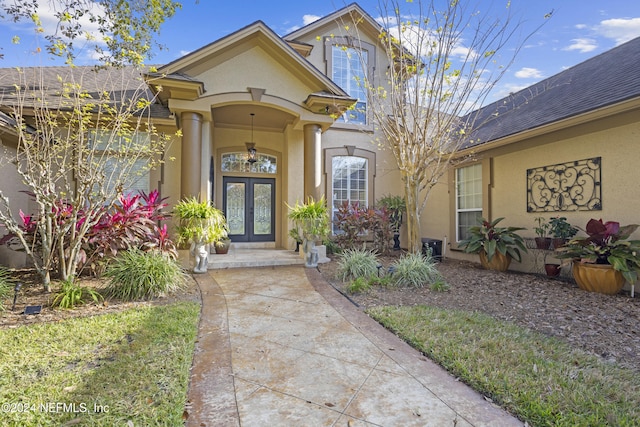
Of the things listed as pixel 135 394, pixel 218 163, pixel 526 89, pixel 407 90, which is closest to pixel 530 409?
pixel 135 394

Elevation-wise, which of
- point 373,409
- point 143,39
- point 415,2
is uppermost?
point 415,2

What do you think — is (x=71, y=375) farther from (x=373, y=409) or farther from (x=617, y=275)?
(x=617, y=275)

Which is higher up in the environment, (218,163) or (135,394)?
(218,163)

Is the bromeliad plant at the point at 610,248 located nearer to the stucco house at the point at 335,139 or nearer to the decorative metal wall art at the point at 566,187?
the stucco house at the point at 335,139

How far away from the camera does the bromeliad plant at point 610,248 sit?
5.05 m

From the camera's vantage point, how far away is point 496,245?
716 centimetres

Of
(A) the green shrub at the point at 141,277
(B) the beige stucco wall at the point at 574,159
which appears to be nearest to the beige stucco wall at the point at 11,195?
(A) the green shrub at the point at 141,277

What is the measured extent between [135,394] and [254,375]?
875 millimetres

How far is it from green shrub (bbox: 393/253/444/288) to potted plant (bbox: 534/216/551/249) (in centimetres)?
262

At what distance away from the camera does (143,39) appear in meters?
4.96


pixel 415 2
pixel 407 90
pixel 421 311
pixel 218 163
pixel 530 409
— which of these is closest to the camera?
pixel 530 409

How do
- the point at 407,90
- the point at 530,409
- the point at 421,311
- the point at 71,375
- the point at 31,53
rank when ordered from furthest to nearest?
1. the point at 407,90
2. the point at 31,53
3. the point at 421,311
4. the point at 71,375
5. the point at 530,409

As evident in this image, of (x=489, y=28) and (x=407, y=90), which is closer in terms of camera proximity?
(x=489, y=28)

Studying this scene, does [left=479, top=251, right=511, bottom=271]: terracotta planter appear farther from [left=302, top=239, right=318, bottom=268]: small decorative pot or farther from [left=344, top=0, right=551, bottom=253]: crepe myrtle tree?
[left=302, top=239, right=318, bottom=268]: small decorative pot
